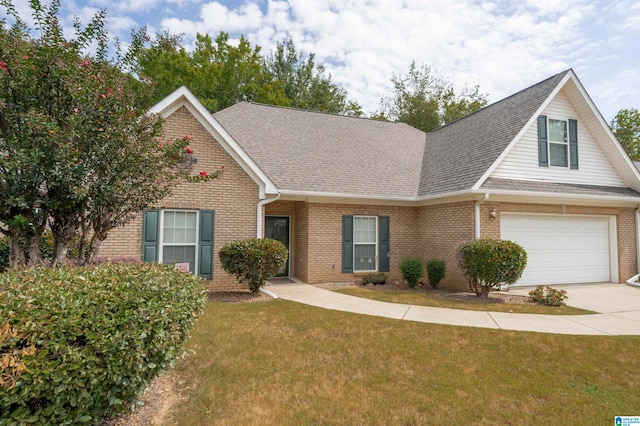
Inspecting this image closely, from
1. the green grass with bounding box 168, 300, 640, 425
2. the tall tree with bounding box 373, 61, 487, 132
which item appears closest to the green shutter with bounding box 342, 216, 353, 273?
the green grass with bounding box 168, 300, 640, 425

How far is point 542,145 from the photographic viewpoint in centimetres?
1173

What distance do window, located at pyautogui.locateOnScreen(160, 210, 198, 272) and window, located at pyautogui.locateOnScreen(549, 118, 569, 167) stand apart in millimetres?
12286

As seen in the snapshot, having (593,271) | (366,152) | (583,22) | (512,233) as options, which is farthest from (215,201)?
(593,271)

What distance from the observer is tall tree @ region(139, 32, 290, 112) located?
2378 cm

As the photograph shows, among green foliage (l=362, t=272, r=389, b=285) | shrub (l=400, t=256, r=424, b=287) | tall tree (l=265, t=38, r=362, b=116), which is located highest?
tall tree (l=265, t=38, r=362, b=116)

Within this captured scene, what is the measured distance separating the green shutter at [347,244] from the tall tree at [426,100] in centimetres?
2219

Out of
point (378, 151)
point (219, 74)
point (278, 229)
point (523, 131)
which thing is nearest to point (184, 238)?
point (278, 229)

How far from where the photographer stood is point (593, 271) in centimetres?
1226

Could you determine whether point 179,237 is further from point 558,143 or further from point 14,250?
point 558,143

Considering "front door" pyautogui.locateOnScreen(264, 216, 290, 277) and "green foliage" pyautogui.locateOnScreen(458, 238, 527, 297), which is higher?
"front door" pyautogui.locateOnScreen(264, 216, 290, 277)

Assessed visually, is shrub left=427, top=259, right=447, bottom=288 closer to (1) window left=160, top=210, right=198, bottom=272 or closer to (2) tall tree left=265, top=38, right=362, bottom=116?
(1) window left=160, top=210, right=198, bottom=272

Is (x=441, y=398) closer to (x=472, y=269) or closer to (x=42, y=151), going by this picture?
(x=42, y=151)

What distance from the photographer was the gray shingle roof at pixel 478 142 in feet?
36.6

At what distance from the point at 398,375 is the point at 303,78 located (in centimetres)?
3168
